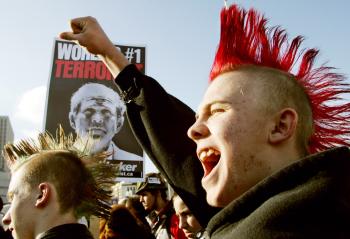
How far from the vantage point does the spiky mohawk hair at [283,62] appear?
170 centimetres

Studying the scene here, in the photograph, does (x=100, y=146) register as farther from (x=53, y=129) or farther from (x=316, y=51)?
(x=316, y=51)

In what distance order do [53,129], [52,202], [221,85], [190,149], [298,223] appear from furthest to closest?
[53,129] < [52,202] < [190,149] < [221,85] < [298,223]

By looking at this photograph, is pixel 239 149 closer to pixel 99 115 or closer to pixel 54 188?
pixel 54 188

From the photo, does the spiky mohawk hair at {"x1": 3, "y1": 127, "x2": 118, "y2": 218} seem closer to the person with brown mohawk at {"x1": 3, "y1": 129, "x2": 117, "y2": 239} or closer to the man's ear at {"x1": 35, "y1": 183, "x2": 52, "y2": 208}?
the person with brown mohawk at {"x1": 3, "y1": 129, "x2": 117, "y2": 239}

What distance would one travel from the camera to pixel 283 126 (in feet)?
4.83

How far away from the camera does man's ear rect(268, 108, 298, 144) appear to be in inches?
56.9

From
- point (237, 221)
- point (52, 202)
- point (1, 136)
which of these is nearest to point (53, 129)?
point (52, 202)

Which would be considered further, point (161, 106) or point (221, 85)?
point (161, 106)

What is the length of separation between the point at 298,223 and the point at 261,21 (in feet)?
3.14

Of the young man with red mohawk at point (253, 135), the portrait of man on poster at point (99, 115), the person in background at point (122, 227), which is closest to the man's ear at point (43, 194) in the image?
the young man with red mohawk at point (253, 135)

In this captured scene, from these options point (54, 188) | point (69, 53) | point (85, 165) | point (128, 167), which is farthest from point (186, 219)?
point (69, 53)

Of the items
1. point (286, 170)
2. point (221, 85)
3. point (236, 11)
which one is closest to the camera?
point (286, 170)

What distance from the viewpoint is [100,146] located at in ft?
16.5

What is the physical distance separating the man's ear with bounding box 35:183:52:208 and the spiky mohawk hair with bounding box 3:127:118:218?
20 cm
